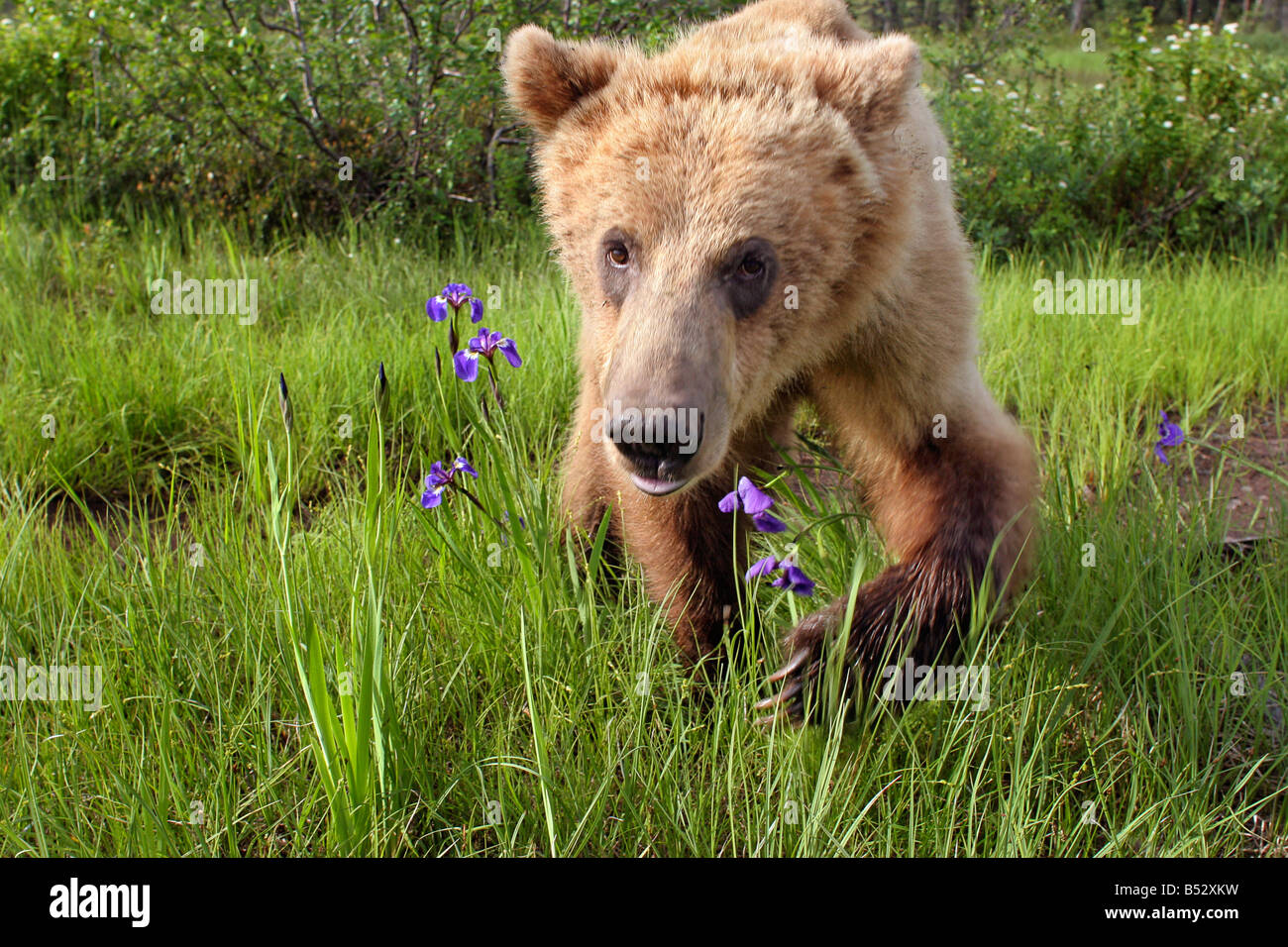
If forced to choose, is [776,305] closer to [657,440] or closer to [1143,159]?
[657,440]

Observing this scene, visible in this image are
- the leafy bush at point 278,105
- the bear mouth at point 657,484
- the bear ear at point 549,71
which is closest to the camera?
the bear mouth at point 657,484

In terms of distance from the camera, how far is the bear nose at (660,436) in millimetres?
2225

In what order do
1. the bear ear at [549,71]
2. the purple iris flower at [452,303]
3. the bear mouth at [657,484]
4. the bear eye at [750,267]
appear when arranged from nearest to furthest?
the bear mouth at [657,484] → the bear eye at [750,267] → the purple iris flower at [452,303] → the bear ear at [549,71]

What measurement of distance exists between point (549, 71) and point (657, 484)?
1193mm

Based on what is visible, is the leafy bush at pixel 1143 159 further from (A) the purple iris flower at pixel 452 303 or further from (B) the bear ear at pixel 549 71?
(A) the purple iris flower at pixel 452 303

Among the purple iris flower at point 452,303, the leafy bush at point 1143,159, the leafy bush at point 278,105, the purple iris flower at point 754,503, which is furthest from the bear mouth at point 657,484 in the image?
the leafy bush at point 1143,159

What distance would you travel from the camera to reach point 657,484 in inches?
93.1

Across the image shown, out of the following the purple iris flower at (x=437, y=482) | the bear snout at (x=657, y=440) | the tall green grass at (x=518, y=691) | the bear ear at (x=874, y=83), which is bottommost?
the tall green grass at (x=518, y=691)

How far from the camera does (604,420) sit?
235 cm

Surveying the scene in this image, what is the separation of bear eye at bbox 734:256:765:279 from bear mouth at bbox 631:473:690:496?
50 cm

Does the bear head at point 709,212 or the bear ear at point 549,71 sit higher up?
the bear ear at point 549,71

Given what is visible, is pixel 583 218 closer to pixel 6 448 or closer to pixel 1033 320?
pixel 6 448

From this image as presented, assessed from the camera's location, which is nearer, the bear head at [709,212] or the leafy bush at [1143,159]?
the bear head at [709,212]

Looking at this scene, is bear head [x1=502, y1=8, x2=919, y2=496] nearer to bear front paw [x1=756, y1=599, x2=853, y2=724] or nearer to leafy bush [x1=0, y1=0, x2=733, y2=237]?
bear front paw [x1=756, y1=599, x2=853, y2=724]
